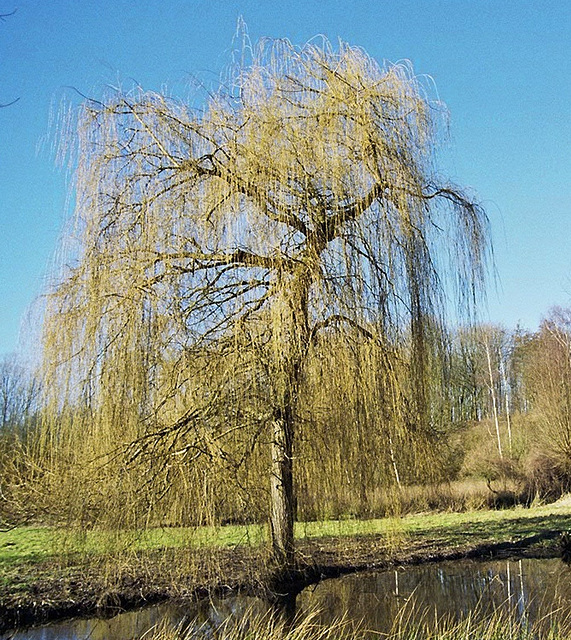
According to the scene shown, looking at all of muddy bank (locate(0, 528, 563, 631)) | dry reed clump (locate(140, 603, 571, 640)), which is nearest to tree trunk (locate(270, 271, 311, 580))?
muddy bank (locate(0, 528, 563, 631))

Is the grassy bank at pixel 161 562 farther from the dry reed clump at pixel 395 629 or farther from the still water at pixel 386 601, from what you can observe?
the dry reed clump at pixel 395 629

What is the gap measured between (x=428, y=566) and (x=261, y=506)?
3960 millimetres

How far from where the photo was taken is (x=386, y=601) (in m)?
7.11

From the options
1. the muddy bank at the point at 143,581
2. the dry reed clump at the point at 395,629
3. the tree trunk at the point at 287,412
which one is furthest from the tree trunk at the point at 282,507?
the dry reed clump at the point at 395,629

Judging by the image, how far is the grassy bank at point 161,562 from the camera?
256 inches

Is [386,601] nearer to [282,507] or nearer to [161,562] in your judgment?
[282,507]

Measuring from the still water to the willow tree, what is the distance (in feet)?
2.83

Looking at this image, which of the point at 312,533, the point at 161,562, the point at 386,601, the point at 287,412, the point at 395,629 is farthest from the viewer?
the point at 312,533

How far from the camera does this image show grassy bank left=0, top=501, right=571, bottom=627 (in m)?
6.49

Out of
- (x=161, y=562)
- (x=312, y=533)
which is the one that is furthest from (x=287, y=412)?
(x=312, y=533)

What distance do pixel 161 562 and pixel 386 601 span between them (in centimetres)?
236

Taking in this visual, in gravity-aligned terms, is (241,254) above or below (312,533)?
above

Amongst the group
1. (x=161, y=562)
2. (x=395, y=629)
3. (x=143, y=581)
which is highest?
(x=161, y=562)

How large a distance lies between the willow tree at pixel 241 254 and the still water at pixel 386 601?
2.83 feet
